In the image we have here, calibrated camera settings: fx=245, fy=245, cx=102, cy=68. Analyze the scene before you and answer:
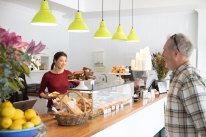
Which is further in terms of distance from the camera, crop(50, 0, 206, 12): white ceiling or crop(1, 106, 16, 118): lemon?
crop(50, 0, 206, 12): white ceiling

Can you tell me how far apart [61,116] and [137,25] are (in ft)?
18.8

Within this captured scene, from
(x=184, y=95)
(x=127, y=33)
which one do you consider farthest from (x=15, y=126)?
(x=127, y=33)

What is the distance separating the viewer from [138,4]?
262 inches

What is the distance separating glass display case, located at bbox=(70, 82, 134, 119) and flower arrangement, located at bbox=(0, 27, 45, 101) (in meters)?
1.39

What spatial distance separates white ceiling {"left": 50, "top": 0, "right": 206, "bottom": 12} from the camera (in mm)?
6202

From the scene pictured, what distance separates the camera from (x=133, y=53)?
7.67 metres

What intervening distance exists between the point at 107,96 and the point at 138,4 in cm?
426

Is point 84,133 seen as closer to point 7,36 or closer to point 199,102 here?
point 199,102

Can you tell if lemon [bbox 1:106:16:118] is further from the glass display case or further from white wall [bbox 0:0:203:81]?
white wall [bbox 0:0:203:81]

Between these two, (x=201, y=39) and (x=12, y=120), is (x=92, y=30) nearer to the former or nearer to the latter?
(x=201, y=39)

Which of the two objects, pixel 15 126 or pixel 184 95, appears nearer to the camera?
pixel 15 126

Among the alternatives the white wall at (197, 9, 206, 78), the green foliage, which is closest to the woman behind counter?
the green foliage

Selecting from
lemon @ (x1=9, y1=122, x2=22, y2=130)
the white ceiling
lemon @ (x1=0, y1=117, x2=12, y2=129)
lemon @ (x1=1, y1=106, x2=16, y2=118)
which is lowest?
lemon @ (x1=9, y1=122, x2=22, y2=130)

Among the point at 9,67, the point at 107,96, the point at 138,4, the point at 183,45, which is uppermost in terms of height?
the point at 138,4
